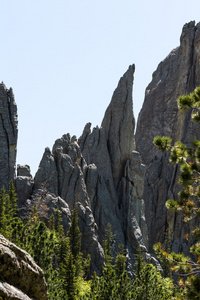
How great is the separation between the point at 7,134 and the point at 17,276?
39.1 metres

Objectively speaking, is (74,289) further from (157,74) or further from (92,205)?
(157,74)

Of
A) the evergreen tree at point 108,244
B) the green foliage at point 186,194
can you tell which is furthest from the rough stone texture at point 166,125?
the green foliage at point 186,194

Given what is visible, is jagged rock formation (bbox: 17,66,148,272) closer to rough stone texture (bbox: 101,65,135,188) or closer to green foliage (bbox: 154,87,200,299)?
rough stone texture (bbox: 101,65,135,188)

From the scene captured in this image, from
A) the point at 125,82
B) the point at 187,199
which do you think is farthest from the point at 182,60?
the point at 187,199

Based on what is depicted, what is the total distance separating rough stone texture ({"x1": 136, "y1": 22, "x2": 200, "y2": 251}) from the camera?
81625 millimetres

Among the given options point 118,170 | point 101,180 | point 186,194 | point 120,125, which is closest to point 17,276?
point 186,194

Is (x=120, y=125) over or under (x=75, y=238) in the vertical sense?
over

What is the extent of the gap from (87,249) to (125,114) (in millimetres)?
27961

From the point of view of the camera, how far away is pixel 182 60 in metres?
96.8

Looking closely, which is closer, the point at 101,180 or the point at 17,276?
the point at 17,276

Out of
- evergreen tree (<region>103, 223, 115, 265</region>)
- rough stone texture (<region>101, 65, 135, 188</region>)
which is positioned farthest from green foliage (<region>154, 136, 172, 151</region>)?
rough stone texture (<region>101, 65, 135, 188</region>)

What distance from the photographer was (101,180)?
63.4 metres

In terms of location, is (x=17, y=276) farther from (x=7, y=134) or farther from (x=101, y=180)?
(x=101, y=180)

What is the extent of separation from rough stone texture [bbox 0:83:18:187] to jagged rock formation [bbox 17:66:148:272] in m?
2.11
